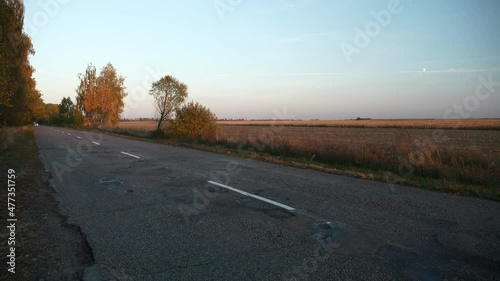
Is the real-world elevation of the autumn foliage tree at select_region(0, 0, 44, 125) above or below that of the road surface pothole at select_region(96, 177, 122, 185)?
above

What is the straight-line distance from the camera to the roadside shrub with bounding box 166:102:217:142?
72.8ft

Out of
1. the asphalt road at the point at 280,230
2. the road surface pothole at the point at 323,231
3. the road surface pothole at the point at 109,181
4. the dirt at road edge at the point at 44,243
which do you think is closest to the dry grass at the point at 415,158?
the asphalt road at the point at 280,230

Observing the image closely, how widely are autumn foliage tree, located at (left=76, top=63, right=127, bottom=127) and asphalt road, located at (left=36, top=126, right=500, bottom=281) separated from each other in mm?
47202

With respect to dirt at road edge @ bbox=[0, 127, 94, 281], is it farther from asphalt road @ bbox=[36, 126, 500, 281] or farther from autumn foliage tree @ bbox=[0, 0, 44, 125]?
autumn foliage tree @ bbox=[0, 0, 44, 125]

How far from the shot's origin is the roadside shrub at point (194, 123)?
22.2 metres

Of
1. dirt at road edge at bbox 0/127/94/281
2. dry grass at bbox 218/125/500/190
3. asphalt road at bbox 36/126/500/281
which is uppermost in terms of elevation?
dry grass at bbox 218/125/500/190

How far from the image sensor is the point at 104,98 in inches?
1973

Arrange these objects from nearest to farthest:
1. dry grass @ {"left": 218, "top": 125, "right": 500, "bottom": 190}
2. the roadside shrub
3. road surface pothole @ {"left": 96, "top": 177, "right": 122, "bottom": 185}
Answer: road surface pothole @ {"left": 96, "top": 177, "right": 122, "bottom": 185} → dry grass @ {"left": 218, "top": 125, "right": 500, "bottom": 190} → the roadside shrub

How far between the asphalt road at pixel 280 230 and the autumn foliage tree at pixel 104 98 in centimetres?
4720

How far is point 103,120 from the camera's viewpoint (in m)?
51.5

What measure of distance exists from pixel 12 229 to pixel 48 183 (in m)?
3.86

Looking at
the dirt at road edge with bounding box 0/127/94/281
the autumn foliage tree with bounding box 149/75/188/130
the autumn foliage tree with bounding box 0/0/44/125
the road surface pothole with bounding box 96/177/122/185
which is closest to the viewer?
the dirt at road edge with bounding box 0/127/94/281

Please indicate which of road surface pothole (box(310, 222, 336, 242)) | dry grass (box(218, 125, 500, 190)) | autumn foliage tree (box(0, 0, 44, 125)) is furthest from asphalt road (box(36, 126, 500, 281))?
autumn foliage tree (box(0, 0, 44, 125))

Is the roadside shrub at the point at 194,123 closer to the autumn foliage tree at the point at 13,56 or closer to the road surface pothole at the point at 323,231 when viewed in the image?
the autumn foliage tree at the point at 13,56
